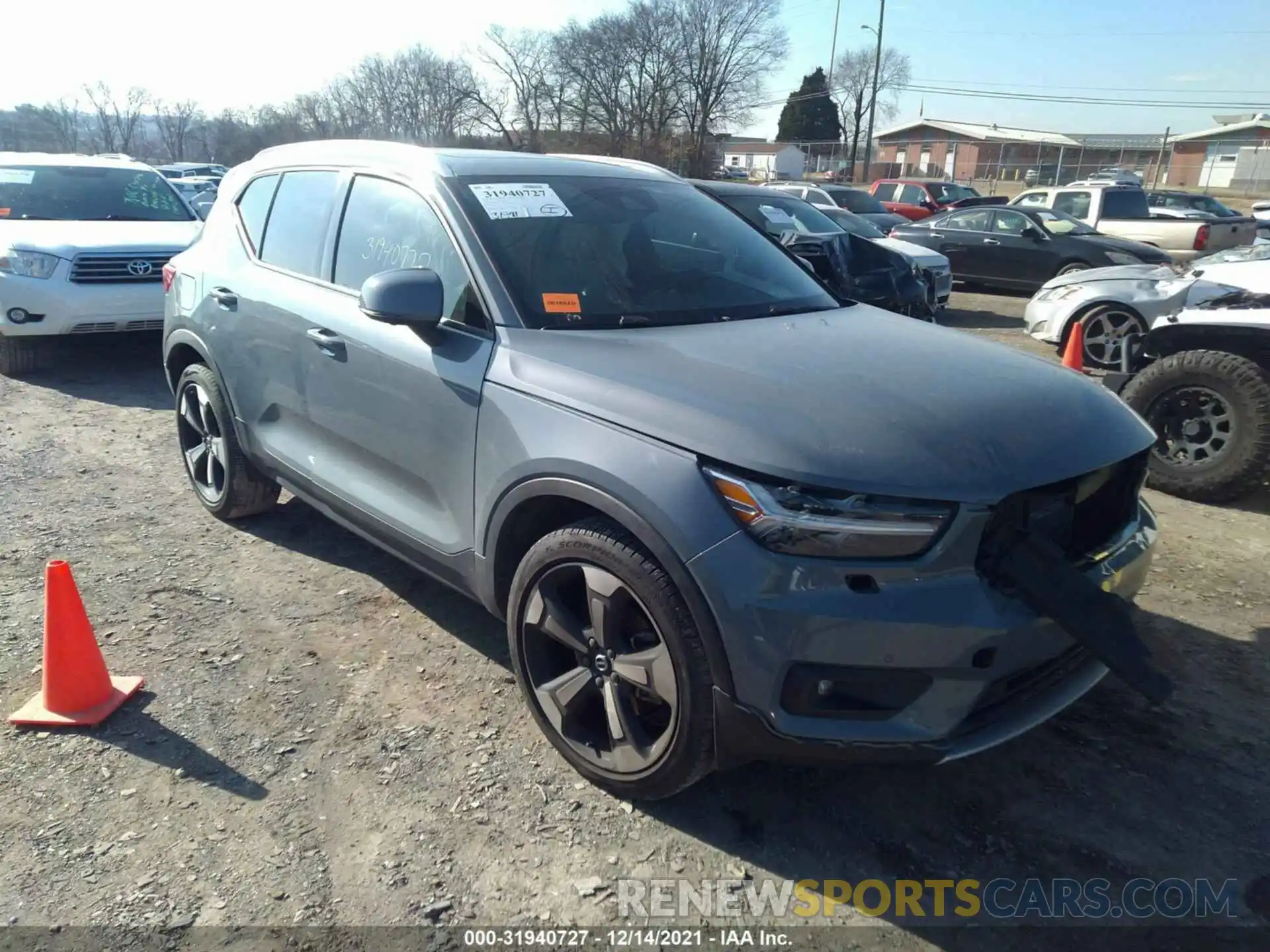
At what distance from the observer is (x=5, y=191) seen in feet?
27.6

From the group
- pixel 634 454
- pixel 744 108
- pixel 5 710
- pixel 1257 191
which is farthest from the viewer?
pixel 744 108

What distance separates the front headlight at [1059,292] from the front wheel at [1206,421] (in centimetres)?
305

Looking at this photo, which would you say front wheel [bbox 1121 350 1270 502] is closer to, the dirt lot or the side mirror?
the dirt lot

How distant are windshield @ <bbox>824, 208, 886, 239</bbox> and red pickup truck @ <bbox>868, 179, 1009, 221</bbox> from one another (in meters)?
8.44

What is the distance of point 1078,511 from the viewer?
2660mm

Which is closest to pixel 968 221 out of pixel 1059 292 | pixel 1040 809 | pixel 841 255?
pixel 841 255

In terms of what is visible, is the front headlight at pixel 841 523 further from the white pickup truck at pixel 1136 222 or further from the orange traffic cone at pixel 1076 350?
the white pickup truck at pixel 1136 222

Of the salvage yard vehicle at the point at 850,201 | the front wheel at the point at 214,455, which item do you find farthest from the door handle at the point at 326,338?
the salvage yard vehicle at the point at 850,201

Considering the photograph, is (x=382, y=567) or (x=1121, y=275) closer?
(x=382, y=567)

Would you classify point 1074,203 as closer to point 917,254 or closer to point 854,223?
point 854,223

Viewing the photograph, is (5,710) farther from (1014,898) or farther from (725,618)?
(1014,898)

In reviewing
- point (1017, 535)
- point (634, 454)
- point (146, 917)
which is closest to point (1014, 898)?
point (1017, 535)

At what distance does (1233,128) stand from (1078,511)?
79.0m

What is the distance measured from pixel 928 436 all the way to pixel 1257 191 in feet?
184
